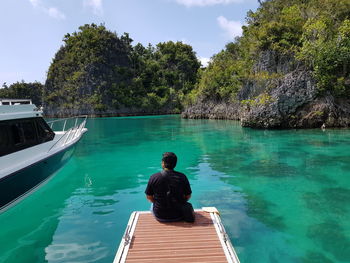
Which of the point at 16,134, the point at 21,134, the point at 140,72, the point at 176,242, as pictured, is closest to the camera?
the point at 176,242

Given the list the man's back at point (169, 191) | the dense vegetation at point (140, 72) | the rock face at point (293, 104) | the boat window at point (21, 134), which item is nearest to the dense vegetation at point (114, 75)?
the dense vegetation at point (140, 72)

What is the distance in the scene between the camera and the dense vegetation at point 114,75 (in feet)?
241

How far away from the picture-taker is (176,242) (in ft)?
13.2

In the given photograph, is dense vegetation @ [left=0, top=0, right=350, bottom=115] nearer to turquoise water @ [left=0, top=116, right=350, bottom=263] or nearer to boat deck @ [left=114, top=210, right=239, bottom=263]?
turquoise water @ [left=0, top=116, right=350, bottom=263]

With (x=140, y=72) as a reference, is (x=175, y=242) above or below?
below

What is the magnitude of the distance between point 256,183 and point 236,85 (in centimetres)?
3163

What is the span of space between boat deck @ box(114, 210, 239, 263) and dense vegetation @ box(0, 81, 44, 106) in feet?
320

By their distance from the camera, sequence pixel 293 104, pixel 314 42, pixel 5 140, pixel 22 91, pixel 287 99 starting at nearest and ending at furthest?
pixel 5 140
pixel 314 42
pixel 293 104
pixel 287 99
pixel 22 91

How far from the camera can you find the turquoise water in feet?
17.3

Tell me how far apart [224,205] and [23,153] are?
20.4 feet

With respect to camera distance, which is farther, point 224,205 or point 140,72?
point 140,72

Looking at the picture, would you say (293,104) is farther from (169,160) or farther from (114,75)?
(114,75)

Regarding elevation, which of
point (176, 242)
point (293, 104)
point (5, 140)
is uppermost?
point (293, 104)

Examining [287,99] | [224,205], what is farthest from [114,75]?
[224,205]
